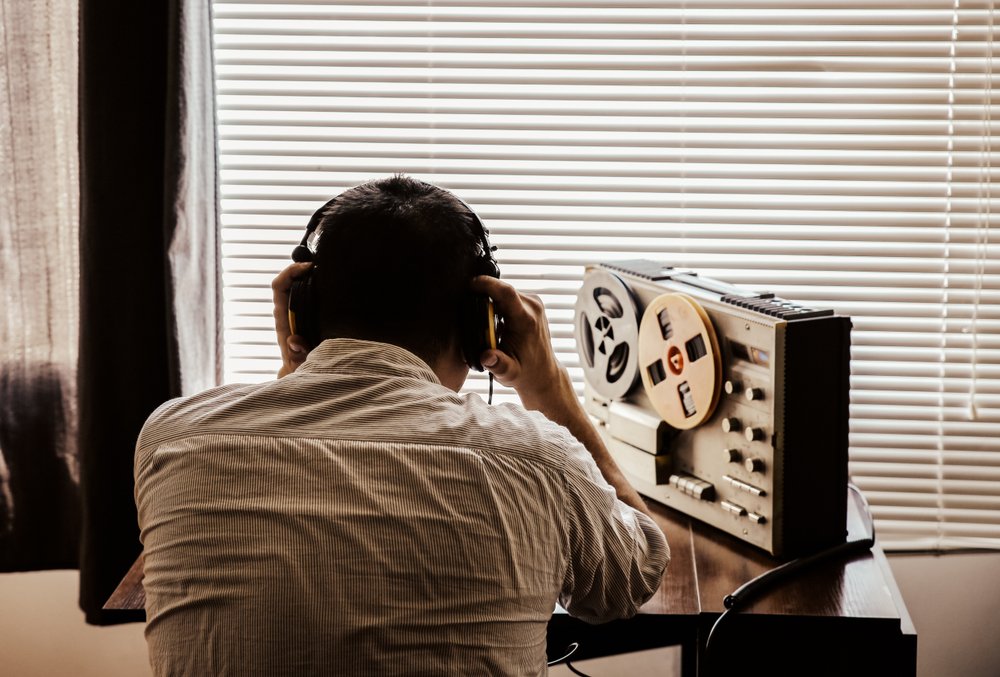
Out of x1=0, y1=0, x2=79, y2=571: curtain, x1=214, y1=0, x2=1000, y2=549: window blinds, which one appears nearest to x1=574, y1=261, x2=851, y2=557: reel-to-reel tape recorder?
x1=214, y1=0, x2=1000, y2=549: window blinds

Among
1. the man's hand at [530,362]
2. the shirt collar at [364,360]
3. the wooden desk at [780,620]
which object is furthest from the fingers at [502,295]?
the wooden desk at [780,620]

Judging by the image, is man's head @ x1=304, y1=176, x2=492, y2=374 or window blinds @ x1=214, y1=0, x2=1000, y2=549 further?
window blinds @ x1=214, y1=0, x2=1000, y2=549

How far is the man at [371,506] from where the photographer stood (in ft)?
3.10

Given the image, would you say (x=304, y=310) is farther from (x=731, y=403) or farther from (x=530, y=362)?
(x=731, y=403)

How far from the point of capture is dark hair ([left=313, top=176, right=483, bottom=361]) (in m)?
1.14

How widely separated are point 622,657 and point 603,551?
1119mm

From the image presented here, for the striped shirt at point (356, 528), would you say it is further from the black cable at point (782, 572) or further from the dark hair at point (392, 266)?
the black cable at point (782, 572)

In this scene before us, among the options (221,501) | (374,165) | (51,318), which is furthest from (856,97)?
(51,318)

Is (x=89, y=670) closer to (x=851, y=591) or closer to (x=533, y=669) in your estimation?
(x=533, y=669)

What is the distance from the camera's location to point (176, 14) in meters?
1.78

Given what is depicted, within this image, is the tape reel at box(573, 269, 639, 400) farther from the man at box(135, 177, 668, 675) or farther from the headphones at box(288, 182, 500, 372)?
the man at box(135, 177, 668, 675)

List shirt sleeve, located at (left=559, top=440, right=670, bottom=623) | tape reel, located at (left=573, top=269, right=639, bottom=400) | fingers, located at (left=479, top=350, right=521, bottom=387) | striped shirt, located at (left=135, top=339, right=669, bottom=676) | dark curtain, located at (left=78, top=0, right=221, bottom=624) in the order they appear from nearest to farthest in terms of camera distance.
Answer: striped shirt, located at (left=135, top=339, right=669, bottom=676) < shirt sleeve, located at (left=559, top=440, right=670, bottom=623) < fingers, located at (left=479, top=350, right=521, bottom=387) < tape reel, located at (left=573, top=269, right=639, bottom=400) < dark curtain, located at (left=78, top=0, right=221, bottom=624)

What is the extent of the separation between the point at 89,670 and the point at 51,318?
791mm

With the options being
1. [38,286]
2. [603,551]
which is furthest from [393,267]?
[38,286]
